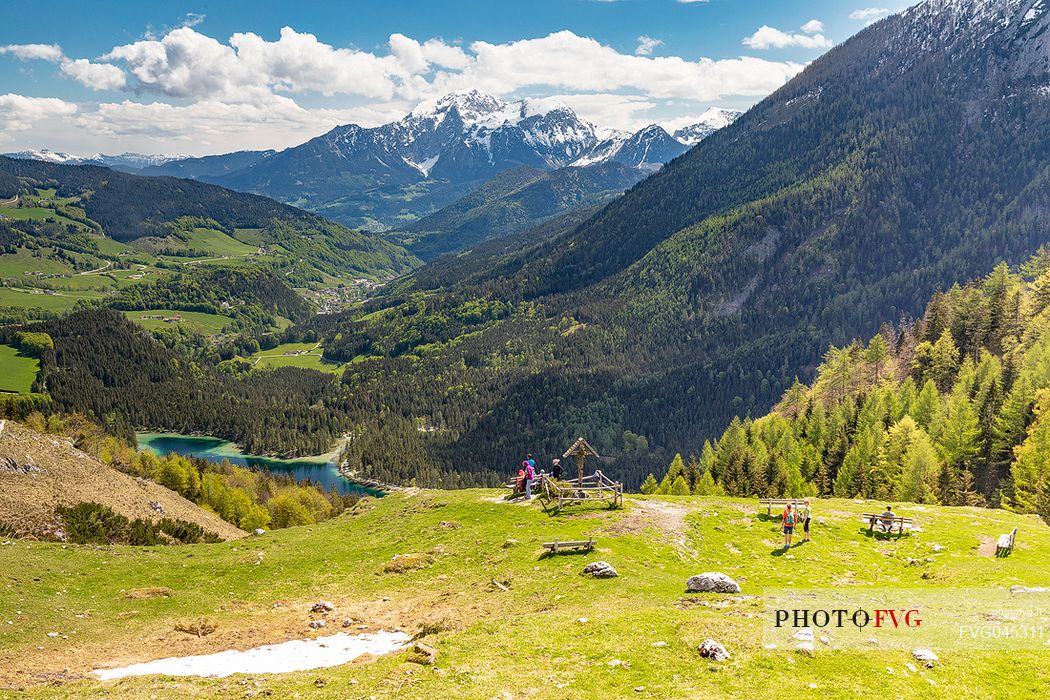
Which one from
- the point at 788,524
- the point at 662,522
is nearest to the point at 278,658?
the point at 662,522

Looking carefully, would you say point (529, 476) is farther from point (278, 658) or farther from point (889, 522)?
point (278, 658)

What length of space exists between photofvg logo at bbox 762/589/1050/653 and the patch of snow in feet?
67.5

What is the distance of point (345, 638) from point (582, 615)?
13.8 m

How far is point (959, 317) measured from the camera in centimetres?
13450

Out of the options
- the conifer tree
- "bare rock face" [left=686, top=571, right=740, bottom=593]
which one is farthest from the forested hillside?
"bare rock face" [left=686, top=571, right=740, bottom=593]

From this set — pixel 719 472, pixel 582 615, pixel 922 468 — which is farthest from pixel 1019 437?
pixel 582 615

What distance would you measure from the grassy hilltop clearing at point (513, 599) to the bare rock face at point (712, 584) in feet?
3.61

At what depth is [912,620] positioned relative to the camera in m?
30.8

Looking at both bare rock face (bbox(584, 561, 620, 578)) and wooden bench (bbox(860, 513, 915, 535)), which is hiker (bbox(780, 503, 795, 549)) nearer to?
wooden bench (bbox(860, 513, 915, 535))

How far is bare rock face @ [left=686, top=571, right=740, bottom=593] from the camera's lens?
3841 centimetres

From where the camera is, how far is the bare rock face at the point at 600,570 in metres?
41.5

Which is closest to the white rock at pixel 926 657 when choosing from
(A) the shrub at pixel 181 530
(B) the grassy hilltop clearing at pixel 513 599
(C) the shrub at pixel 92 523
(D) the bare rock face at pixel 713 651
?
(B) the grassy hilltop clearing at pixel 513 599

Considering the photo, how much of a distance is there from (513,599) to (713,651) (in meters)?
15.3

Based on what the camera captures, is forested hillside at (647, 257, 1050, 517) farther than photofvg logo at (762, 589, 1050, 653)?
Yes
